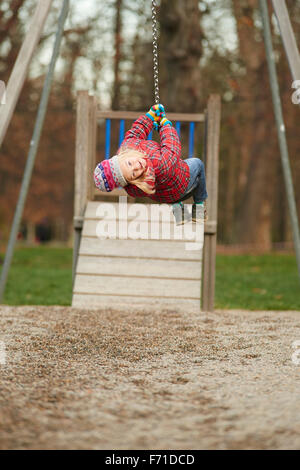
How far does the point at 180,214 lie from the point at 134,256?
3.72 ft

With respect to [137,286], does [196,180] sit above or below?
above

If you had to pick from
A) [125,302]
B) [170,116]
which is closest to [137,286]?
[125,302]

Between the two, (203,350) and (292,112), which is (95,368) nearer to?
(203,350)

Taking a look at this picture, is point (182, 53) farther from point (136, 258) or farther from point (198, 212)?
point (198, 212)

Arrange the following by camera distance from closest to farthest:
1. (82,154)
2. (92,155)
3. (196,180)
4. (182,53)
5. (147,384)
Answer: (147,384) → (196,180) → (82,154) → (92,155) → (182,53)

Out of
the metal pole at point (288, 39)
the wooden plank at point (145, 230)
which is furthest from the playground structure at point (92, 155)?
the metal pole at point (288, 39)

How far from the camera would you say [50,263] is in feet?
35.5

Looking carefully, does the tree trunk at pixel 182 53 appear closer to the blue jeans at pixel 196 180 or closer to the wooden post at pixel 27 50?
the wooden post at pixel 27 50

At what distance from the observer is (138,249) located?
17.4 feet

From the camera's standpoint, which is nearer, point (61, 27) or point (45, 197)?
point (61, 27)

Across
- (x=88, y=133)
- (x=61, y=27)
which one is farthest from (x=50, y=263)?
(x=61, y=27)

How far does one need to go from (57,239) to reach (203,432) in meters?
24.4

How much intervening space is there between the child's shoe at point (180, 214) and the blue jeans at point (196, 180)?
8.2 inches
